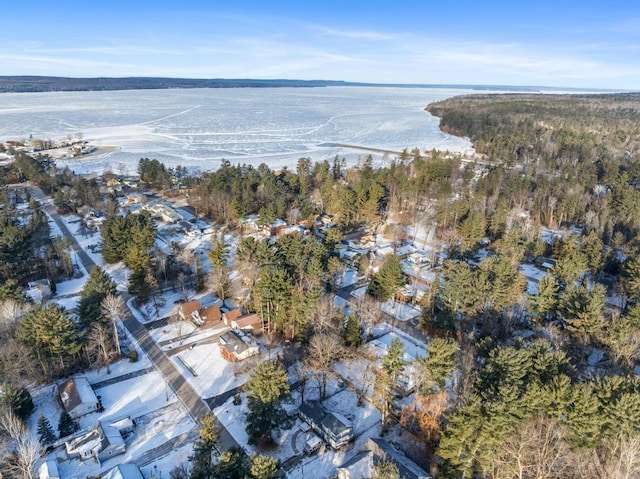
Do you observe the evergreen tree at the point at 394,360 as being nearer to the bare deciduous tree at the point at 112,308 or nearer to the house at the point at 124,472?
the house at the point at 124,472

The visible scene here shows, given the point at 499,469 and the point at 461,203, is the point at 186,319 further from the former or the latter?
the point at 461,203

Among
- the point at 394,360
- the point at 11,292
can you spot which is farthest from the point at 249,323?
the point at 11,292

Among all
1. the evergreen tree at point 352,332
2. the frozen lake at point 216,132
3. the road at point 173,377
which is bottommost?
the road at point 173,377

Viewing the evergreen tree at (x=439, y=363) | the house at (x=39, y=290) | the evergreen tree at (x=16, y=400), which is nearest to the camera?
the evergreen tree at (x=439, y=363)

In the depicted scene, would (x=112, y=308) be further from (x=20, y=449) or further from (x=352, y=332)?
(x=352, y=332)

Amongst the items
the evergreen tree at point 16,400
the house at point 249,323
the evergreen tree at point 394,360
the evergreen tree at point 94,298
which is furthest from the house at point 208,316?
the evergreen tree at point 394,360

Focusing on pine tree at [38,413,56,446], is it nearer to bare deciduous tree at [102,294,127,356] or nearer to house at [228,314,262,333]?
bare deciduous tree at [102,294,127,356]

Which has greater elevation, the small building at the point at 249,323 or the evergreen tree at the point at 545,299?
the evergreen tree at the point at 545,299
